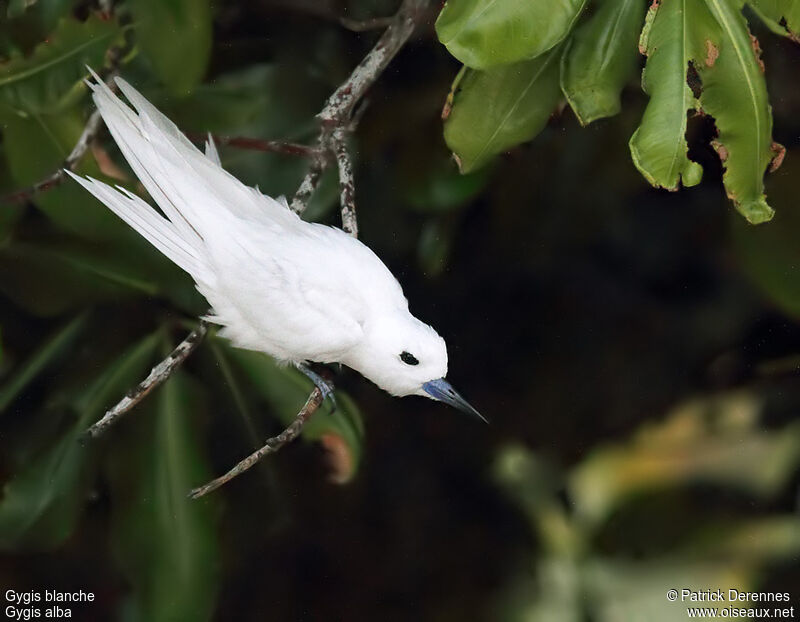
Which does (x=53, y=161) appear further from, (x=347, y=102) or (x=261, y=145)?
(x=347, y=102)

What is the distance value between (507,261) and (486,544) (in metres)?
0.53

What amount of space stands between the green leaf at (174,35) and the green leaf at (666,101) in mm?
583

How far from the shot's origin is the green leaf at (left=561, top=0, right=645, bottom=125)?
97 cm

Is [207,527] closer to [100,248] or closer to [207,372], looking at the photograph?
[207,372]

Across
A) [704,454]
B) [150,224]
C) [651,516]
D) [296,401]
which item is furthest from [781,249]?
[150,224]

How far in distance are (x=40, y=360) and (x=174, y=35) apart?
604 millimetres

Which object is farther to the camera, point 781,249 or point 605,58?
point 781,249

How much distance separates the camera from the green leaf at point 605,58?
97 cm

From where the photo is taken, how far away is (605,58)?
974mm

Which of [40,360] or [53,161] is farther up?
[53,161]

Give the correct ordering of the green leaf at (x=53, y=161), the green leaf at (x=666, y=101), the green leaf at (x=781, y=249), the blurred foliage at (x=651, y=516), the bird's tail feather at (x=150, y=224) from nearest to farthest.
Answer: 1. the green leaf at (x=666, y=101)
2. the bird's tail feather at (x=150, y=224)
3. the green leaf at (x=53, y=161)
4. the green leaf at (x=781, y=249)
5. the blurred foliage at (x=651, y=516)

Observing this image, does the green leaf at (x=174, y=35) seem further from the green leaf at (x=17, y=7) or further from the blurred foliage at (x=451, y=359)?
the green leaf at (x=17, y=7)

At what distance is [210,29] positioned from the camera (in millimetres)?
1122

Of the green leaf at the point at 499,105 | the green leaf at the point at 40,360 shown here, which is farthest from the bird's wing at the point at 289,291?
the green leaf at the point at 40,360
